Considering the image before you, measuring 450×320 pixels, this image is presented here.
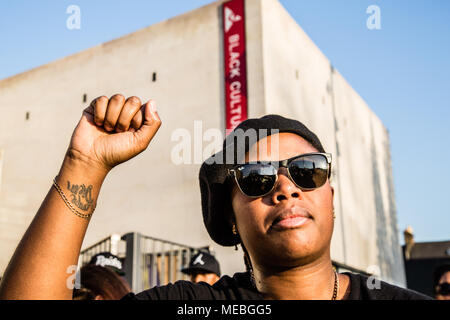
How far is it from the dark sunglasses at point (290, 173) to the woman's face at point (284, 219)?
2 centimetres

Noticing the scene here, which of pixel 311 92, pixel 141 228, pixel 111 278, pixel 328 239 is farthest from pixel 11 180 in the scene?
pixel 328 239

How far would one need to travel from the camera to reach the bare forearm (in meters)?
1.16

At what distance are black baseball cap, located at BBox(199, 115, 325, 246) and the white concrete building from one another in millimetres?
9877

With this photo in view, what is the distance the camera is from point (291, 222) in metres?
1.51

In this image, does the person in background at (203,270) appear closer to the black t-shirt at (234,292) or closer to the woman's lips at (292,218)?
the black t-shirt at (234,292)

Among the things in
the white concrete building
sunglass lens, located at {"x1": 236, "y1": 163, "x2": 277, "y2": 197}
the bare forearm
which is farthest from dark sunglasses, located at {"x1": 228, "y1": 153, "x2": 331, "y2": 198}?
the white concrete building

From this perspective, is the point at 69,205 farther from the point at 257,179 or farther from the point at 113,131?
the point at 257,179

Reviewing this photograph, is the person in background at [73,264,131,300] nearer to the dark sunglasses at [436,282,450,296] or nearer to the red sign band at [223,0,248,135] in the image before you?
the dark sunglasses at [436,282,450,296]

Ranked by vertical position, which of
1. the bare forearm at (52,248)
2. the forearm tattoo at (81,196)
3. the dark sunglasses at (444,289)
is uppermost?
the forearm tattoo at (81,196)

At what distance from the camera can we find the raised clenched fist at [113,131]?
51.3 inches

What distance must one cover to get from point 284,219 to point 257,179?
0.62ft

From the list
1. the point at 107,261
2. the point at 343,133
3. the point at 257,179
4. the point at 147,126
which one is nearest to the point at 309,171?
the point at 257,179

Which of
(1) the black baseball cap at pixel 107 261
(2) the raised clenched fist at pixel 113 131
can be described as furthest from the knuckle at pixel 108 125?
(1) the black baseball cap at pixel 107 261
